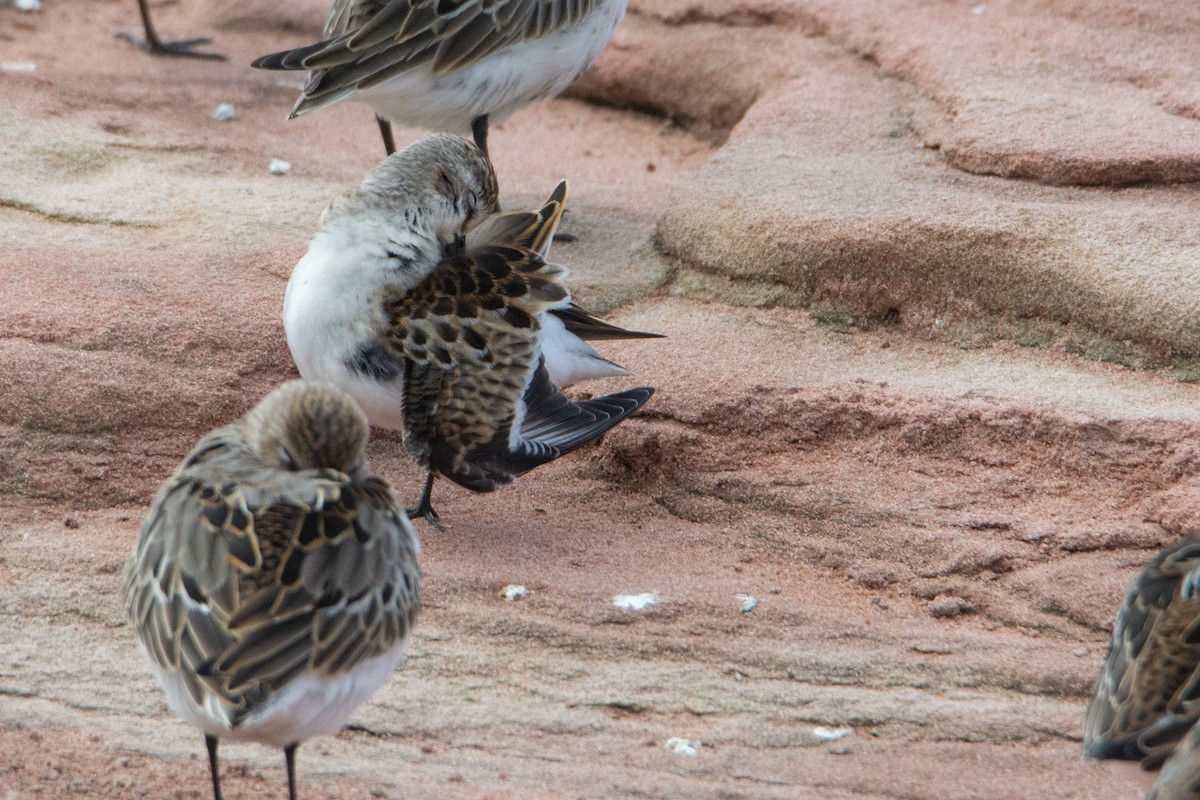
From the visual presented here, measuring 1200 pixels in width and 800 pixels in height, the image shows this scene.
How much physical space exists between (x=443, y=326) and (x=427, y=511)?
0.63m

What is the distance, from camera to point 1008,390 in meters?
4.99

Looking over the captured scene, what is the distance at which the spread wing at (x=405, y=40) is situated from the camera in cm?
584

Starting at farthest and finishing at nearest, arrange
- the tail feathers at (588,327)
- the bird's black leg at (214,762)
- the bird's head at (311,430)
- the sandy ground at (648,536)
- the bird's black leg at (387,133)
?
the bird's black leg at (387,133), the tail feathers at (588,327), the sandy ground at (648,536), the bird's head at (311,430), the bird's black leg at (214,762)

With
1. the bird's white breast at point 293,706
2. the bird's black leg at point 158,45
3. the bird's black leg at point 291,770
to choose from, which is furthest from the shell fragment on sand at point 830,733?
the bird's black leg at point 158,45

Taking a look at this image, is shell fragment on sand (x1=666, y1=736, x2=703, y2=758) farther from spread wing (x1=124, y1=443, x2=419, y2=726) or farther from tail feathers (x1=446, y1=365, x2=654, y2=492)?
tail feathers (x1=446, y1=365, x2=654, y2=492)

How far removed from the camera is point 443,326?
14.9ft

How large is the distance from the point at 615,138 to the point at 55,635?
4.58 meters

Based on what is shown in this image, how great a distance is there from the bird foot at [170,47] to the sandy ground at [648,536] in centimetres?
174

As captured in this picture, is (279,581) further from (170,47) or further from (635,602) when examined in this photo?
(170,47)

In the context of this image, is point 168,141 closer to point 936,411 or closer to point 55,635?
point 55,635

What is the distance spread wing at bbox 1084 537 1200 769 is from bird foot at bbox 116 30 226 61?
20.4ft

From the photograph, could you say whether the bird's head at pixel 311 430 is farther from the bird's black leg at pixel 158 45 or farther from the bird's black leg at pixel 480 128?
the bird's black leg at pixel 158 45

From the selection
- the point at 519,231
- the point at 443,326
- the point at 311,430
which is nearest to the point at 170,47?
the point at 519,231

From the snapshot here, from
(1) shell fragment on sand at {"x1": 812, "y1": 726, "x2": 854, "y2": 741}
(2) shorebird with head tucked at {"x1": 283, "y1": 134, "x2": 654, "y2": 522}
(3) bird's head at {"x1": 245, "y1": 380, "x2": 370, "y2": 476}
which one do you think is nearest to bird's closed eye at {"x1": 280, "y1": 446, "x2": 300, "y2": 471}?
(3) bird's head at {"x1": 245, "y1": 380, "x2": 370, "y2": 476}
